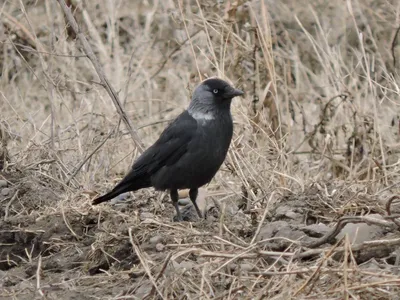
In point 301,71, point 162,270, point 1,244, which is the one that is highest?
point 162,270

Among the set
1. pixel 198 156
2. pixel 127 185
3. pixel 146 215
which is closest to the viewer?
pixel 146 215

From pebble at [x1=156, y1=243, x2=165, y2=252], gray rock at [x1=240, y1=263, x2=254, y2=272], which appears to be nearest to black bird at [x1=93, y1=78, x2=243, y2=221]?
pebble at [x1=156, y1=243, x2=165, y2=252]

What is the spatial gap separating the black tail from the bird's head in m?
0.54

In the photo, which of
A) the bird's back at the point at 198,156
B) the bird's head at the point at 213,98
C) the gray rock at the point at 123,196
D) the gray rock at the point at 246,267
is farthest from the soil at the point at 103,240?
the bird's head at the point at 213,98

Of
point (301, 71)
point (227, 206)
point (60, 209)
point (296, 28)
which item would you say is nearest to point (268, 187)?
point (227, 206)

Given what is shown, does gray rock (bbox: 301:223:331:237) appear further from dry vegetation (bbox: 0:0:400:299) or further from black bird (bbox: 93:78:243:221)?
black bird (bbox: 93:78:243:221)

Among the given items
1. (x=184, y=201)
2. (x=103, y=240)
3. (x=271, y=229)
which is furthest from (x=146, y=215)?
(x=271, y=229)

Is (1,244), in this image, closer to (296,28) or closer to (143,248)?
(143,248)

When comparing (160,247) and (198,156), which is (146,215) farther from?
(160,247)

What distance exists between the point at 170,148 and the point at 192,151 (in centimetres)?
17

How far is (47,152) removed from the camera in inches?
255

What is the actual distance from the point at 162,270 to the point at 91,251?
1137 millimetres

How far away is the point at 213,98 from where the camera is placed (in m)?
5.98

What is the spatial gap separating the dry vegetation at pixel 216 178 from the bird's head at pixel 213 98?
33 cm
